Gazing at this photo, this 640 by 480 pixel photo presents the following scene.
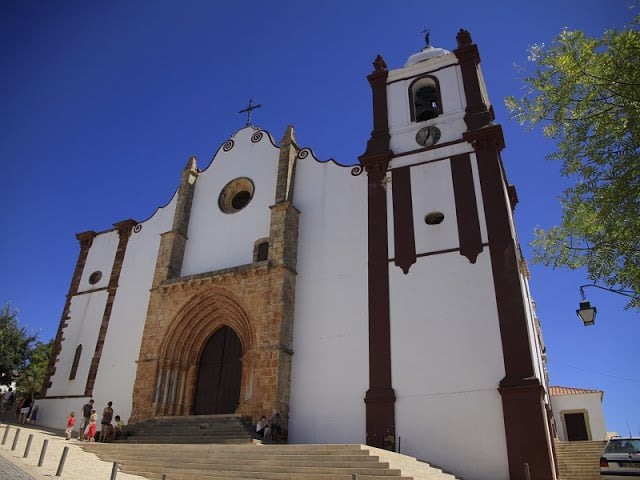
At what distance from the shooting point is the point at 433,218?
14977 millimetres

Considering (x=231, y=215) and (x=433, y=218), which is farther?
(x=231, y=215)

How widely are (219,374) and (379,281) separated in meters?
6.27

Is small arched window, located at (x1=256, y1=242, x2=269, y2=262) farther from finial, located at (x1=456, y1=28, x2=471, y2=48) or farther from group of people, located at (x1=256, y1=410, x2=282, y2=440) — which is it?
finial, located at (x1=456, y1=28, x2=471, y2=48)

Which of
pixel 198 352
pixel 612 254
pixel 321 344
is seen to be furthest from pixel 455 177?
pixel 198 352

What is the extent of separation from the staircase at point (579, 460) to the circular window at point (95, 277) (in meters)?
17.8

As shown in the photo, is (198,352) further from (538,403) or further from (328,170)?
(538,403)

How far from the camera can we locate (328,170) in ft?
57.5

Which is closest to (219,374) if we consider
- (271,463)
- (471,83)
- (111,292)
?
(111,292)

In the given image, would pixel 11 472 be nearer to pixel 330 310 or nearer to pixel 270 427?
Answer: pixel 270 427

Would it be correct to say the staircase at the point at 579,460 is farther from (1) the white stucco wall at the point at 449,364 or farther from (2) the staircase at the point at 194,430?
(2) the staircase at the point at 194,430

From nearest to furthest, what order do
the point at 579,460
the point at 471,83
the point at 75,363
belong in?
the point at 579,460, the point at 471,83, the point at 75,363

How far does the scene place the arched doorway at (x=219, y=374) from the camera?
1588 centimetres

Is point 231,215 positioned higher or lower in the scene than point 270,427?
higher

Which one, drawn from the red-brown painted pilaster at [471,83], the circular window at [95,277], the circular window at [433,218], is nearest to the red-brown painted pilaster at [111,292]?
the circular window at [95,277]
